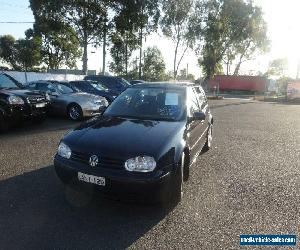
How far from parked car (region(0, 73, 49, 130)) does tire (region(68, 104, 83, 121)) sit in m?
1.85

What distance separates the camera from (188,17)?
38094mm

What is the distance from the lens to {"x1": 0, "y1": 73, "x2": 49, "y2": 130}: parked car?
8547 mm

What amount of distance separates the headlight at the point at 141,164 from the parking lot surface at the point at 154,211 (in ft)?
2.03

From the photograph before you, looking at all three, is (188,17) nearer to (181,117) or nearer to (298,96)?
(298,96)

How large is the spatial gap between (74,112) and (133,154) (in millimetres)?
8575

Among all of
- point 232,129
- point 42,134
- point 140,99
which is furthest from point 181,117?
point 232,129

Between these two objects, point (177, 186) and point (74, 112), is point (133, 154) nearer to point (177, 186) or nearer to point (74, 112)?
point (177, 186)

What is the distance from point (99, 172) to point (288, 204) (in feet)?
9.11

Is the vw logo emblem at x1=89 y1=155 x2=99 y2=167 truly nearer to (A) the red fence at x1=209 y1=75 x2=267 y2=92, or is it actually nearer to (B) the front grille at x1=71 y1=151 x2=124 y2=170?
(B) the front grille at x1=71 y1=151 x2=124 y2=170

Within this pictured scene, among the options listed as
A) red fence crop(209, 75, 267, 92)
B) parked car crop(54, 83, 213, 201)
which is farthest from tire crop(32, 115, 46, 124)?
red fence crop(209, 75, 267, 92)

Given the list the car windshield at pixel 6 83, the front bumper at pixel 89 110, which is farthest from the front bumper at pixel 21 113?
the front bumper at pixel 89 110

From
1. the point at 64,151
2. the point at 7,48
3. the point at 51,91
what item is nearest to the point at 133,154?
the point at 64,151

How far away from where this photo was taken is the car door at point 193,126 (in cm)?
510

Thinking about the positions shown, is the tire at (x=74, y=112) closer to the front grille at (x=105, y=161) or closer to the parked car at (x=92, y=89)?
the parked car at (x=92, y=89)
